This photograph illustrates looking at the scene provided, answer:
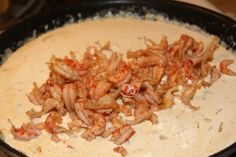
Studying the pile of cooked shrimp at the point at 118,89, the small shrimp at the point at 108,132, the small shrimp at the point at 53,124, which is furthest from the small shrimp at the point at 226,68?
the small shrimp at the point at 53,124

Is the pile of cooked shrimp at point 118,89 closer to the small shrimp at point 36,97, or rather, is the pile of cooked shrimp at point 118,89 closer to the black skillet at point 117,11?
the small shrimp at point 36,97

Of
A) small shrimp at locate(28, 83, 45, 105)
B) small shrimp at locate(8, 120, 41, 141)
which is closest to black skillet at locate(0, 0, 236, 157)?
small shrimp at locate(28, 83, 45, 105)

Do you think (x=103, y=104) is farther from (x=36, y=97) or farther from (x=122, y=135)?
(x=36, y=97)

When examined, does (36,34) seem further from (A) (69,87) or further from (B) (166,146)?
(B) (166,146)

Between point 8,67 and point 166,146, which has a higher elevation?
point 8,67

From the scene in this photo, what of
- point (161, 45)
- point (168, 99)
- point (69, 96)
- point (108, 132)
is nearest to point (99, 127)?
point (108, 132)

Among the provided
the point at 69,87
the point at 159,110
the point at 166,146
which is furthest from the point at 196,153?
the point at 69,87
